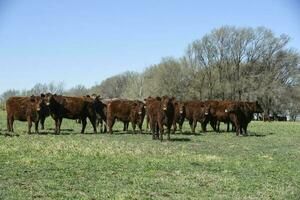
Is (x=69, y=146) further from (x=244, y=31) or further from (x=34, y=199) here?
(x=244, y=31)

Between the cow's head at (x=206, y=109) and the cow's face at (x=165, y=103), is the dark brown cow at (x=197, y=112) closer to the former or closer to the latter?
the cow's head at (x=206, y=109)

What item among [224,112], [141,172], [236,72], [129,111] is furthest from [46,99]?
[236,72]

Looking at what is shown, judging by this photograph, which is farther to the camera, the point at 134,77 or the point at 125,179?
the point at 134,77

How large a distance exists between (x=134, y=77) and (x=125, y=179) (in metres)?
Answer: 96.7

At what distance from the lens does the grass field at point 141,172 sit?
960 centimetres

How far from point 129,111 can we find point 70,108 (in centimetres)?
304

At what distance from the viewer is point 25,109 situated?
23.8m

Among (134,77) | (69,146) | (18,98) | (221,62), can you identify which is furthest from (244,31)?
(69,146)

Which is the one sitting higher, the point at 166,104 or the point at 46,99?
the point at 46,99

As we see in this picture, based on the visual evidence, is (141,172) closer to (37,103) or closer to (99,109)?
(37,103)

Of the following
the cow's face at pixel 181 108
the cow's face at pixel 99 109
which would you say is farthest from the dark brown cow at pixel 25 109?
the cow's face at pixel 181 108

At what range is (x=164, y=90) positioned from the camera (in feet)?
268

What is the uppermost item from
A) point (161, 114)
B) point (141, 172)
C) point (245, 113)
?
point (245, 113)

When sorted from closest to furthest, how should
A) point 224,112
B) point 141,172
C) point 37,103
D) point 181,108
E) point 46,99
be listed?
point 141,172, point 37,103, point 46,99, point 181,108, point 224,112
